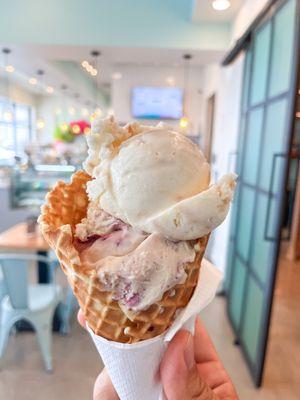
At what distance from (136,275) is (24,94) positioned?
1364 centimetres

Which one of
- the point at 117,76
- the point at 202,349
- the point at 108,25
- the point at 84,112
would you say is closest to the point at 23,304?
the point at 202,349

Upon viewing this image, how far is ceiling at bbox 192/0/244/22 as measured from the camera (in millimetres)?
3215

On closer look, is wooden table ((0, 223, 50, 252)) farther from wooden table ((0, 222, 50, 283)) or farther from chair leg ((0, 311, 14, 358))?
chair leg ((0, 311, 14, 358))

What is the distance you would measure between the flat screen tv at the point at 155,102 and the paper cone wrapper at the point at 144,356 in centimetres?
585

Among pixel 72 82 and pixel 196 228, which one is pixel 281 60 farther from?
pixel 72 82

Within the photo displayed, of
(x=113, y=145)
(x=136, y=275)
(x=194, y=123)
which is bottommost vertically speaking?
(x=136, y=275)

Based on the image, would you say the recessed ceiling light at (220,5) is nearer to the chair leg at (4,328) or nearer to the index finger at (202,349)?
the index finger at (202,349)

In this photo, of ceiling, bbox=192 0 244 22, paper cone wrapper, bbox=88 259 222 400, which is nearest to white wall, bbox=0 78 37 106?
ceiling, bbox=192 0 244 22

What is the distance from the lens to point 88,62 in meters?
4.97

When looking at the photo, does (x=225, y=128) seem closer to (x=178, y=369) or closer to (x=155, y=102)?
(x=155, y=102)

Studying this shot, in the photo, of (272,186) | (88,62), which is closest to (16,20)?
(88,62)

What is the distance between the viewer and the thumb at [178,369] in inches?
31.9

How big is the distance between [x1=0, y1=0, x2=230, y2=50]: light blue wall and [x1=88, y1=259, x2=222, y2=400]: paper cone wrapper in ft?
12.2

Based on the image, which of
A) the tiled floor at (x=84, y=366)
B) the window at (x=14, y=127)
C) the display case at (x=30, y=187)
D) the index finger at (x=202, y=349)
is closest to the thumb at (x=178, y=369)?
the index finger at (x=202, y=349)
